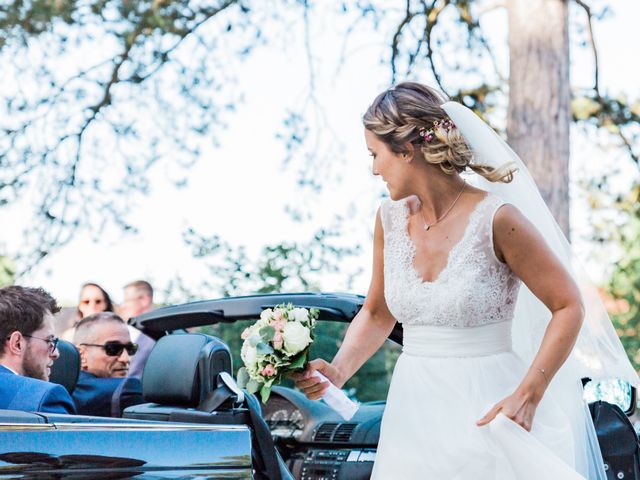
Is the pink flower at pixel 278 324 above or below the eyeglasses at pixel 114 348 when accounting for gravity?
above

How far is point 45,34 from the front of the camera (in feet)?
39.4

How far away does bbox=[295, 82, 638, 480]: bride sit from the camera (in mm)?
3084

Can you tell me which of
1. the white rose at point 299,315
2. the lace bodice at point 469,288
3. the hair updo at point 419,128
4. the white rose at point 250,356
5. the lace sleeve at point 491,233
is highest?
the hair updo at point 419,128

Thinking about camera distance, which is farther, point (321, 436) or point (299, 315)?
point (321, 436)

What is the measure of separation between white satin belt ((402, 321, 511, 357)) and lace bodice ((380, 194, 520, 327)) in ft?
0.08

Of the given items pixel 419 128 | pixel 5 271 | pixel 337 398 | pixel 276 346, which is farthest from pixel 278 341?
pixel 5 271

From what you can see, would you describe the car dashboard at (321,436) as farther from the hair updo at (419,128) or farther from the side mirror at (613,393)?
the hair updo at (419,128)

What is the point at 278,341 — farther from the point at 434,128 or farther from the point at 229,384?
the point at 229,384

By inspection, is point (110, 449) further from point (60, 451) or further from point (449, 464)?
point (449, 464)

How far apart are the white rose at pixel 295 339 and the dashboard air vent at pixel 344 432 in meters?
1.93

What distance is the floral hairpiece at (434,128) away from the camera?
10.7ft

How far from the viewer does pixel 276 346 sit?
316 centimetres

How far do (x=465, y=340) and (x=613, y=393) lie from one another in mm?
1509

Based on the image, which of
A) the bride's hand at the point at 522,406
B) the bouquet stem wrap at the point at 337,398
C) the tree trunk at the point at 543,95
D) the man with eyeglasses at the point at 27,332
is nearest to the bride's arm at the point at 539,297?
the bride's hand at the point at 522,406
